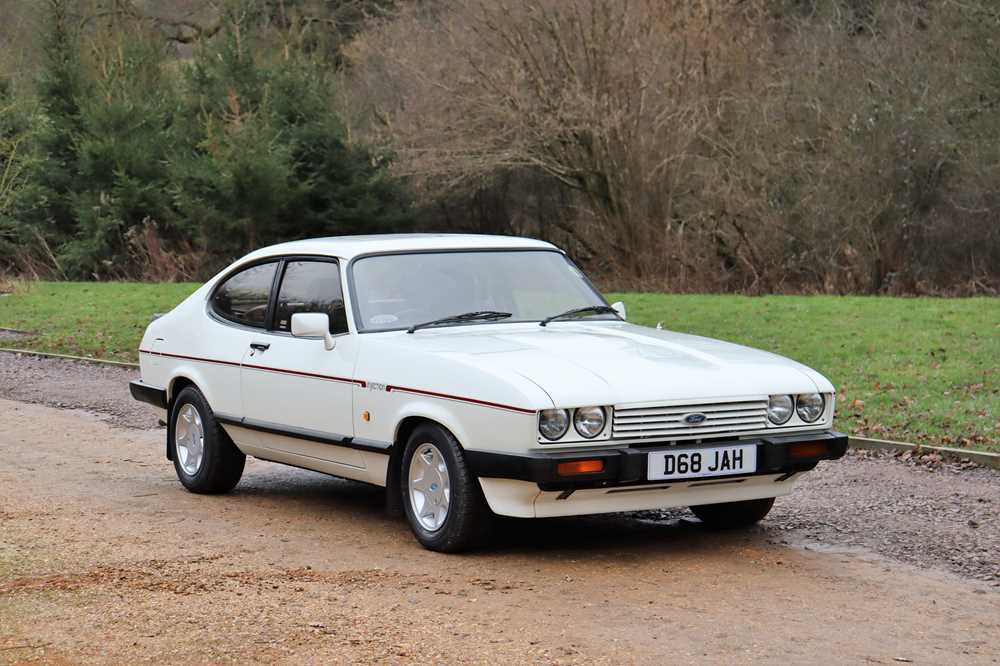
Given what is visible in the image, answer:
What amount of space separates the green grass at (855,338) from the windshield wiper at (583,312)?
11.4 feet

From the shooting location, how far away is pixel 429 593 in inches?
257

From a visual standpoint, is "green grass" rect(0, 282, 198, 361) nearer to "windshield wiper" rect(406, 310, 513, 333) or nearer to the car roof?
the car roof

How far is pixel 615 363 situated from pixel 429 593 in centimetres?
155

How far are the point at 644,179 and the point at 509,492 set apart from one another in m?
24.2

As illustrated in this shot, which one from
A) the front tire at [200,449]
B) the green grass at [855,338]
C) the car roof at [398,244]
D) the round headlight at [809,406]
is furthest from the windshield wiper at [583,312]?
the green grass at [855,338]

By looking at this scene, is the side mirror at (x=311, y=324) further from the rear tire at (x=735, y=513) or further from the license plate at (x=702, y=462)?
the rear tire at (x=735, y=513)

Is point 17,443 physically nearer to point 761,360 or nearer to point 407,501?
point 407,501

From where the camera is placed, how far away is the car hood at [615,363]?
22.9 feet

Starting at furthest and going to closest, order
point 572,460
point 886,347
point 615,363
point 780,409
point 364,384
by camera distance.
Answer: point 886,347 < point 364,384 < point 780,409 < point 615,363 < point 572,460

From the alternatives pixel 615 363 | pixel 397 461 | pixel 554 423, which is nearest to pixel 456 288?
pixel 397 461

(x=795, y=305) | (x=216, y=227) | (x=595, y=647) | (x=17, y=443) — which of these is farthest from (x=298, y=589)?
(x=216, y=227)

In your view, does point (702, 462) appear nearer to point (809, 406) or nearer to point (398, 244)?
point (809, 406)

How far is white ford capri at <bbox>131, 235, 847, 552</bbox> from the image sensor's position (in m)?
6.93

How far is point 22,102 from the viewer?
3856 centimetres
